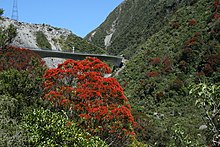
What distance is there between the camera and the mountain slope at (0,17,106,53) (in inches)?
3221

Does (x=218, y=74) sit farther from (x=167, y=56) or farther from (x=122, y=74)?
(x=122, y=74)

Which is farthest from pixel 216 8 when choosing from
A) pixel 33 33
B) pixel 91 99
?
pixel 33 33

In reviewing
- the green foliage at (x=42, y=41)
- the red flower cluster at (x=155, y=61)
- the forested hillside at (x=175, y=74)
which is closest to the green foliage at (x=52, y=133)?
the forested hillside at (x=175, y=74)

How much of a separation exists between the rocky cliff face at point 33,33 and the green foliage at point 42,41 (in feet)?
2.65

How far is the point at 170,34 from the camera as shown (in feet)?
160

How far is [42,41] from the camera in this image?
288ft

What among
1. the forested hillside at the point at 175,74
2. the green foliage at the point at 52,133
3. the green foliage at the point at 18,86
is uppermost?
the green foliage at the point at 18,86

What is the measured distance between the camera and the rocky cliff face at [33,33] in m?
78.8

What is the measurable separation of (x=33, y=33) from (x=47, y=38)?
555cm

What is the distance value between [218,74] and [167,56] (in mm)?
10027

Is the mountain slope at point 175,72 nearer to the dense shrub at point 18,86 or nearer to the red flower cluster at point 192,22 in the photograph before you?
the red flower cluster at point 192,22

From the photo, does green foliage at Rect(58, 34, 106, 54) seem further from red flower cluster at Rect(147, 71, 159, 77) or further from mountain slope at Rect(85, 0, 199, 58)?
red flower cluster at Rect(147, 71, 159, 77)

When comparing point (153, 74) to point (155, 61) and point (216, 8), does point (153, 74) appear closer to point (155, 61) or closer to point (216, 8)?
point (155, 61)

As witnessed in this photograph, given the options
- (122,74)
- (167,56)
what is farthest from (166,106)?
(122,74)
